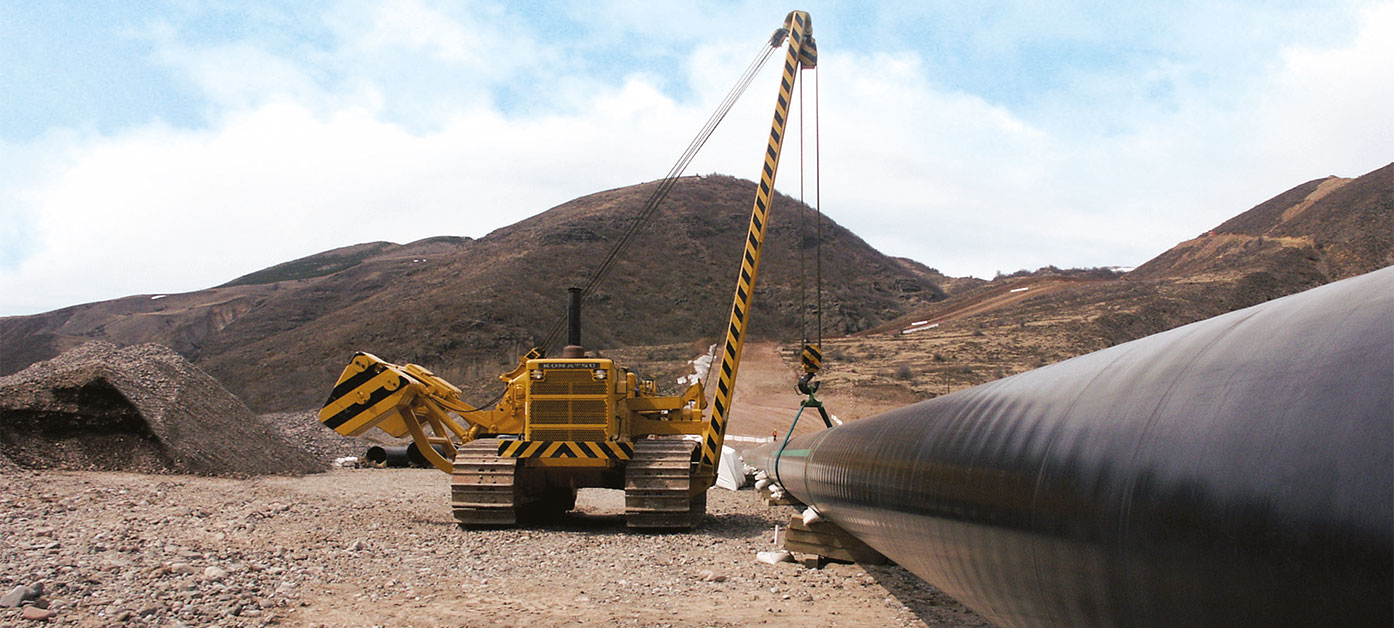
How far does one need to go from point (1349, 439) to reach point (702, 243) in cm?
8644

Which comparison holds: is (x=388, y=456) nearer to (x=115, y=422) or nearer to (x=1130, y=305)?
(x=115, y=422)

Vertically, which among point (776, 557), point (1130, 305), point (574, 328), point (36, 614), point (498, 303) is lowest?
point (776, 557)

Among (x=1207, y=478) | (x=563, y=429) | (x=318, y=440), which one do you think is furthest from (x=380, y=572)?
(x=318, y=440)

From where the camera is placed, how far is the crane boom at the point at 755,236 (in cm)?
1227

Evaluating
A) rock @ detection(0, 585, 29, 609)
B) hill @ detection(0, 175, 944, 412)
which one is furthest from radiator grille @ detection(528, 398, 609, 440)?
hill @ detection(0, 175, 944, 412)

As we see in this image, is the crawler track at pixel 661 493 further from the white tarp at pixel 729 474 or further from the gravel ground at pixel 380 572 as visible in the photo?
the white tarp at pixel 729 474

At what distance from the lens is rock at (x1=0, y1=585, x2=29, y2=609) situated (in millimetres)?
5211

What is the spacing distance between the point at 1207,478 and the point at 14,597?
19.5ft

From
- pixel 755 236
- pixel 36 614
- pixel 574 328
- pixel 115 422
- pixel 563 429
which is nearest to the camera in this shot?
pixel 36 614

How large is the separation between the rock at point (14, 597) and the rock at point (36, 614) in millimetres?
101

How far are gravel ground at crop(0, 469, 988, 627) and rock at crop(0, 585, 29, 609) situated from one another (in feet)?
0.09

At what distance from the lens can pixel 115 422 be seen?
15.0 m

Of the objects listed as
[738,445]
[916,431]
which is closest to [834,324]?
[738,445]

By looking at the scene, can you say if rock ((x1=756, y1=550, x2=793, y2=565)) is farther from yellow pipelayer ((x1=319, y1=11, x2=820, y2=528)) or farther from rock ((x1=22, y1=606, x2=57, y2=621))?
rock ((x1=22, y1=606, x2=57, y2=621))
